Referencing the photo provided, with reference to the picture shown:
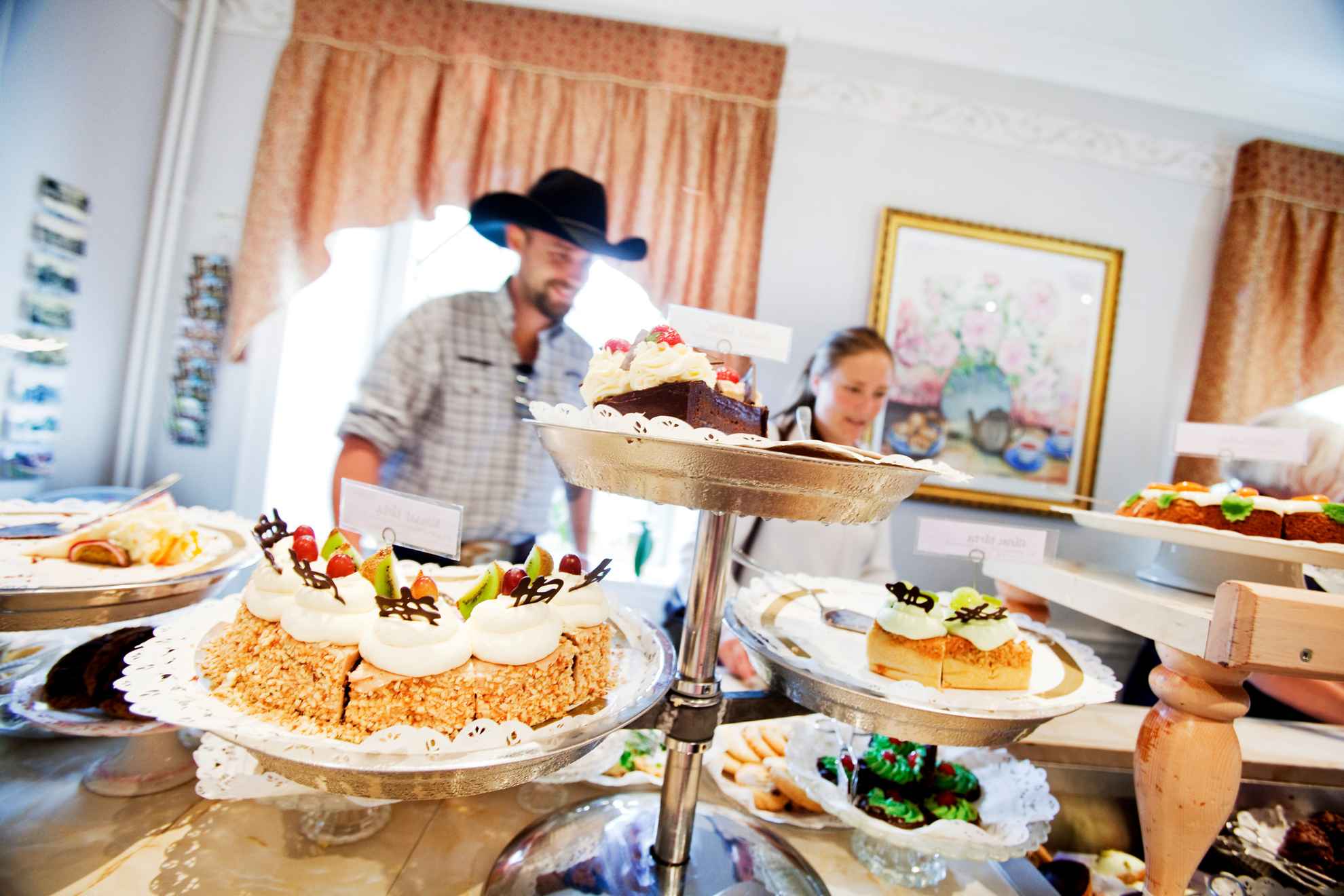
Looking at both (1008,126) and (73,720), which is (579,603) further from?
(1008,126)

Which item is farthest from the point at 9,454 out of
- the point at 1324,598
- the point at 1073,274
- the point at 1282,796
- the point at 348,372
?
the point at 1073,274

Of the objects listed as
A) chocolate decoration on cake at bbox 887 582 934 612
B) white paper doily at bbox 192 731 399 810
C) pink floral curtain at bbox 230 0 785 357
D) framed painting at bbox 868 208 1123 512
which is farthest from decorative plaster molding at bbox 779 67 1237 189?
white paper doily at bbox 192 731 399 810

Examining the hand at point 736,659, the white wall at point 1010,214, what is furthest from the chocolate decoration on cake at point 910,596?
the white wall at point 1010,214

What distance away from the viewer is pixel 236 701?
80cm

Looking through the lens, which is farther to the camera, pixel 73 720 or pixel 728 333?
pixel 728 333

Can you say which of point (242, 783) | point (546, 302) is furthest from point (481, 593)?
point (546, 302)

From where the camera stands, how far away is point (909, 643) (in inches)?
44.4

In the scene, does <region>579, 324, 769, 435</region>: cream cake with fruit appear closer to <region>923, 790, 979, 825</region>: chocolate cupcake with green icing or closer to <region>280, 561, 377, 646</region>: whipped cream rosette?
<region>280, 561, 377, 646</region>: whipped cream rosette

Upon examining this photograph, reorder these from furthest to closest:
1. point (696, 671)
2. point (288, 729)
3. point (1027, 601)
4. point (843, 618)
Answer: point (1027, 601), point (843, 618), point (696, 671), point (288, 729)

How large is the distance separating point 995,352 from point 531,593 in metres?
3.17

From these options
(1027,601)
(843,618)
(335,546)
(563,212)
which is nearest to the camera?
(335,546)

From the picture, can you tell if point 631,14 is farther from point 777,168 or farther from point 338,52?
point 338,52

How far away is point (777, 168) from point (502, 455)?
6.74 feet

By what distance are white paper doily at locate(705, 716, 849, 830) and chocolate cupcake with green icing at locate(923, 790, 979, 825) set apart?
6.2 inches
